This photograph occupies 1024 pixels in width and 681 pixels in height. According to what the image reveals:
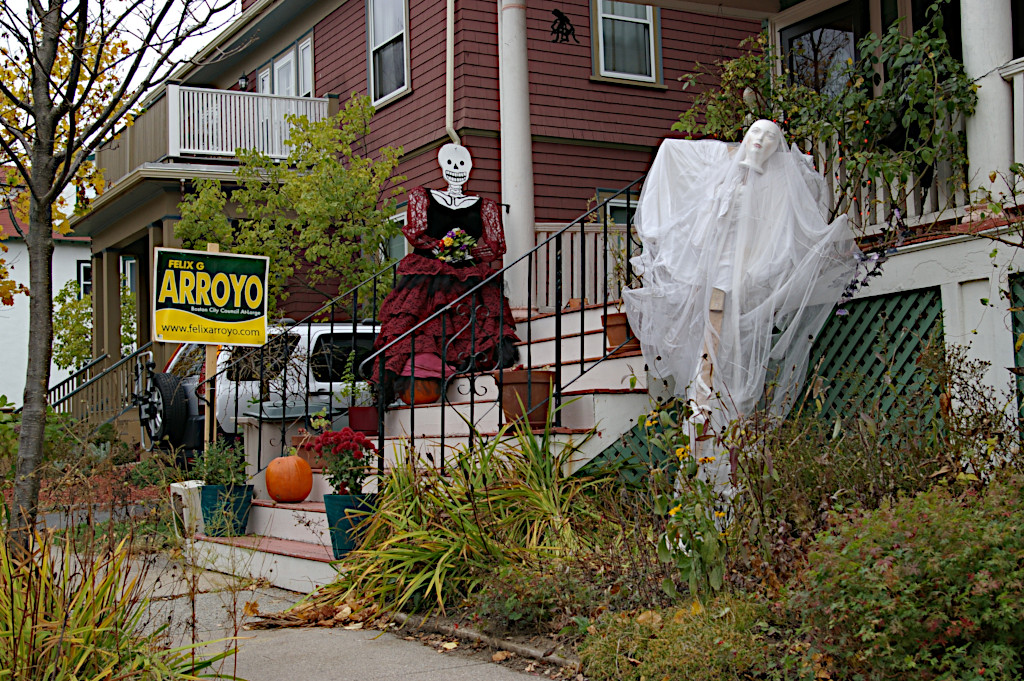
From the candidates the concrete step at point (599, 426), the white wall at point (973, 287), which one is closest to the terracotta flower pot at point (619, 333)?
the concrete step at point (599, 426)

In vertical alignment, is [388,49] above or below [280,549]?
above

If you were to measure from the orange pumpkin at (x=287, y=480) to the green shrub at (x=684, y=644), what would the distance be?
3826mm

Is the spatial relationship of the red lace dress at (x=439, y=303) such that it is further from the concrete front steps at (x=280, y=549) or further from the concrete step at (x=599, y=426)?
the concrete step at (x=599, y=426)

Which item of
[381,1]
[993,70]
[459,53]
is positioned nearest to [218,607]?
[993,70]

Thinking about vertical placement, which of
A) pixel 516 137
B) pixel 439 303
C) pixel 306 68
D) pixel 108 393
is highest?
pixel 306 68

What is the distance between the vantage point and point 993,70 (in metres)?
6.28

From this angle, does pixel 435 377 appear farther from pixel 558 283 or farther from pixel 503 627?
pixel 503 627

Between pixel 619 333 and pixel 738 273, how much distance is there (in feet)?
4.69

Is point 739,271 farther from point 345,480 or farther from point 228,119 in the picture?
point 228,119

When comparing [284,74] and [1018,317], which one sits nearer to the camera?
[1018,317]

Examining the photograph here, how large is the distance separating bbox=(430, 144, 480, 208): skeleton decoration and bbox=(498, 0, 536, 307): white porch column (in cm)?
135

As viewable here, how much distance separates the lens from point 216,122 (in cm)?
1459

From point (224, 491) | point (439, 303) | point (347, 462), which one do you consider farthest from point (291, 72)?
point (347, 462)

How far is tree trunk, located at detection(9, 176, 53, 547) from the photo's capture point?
480cm
